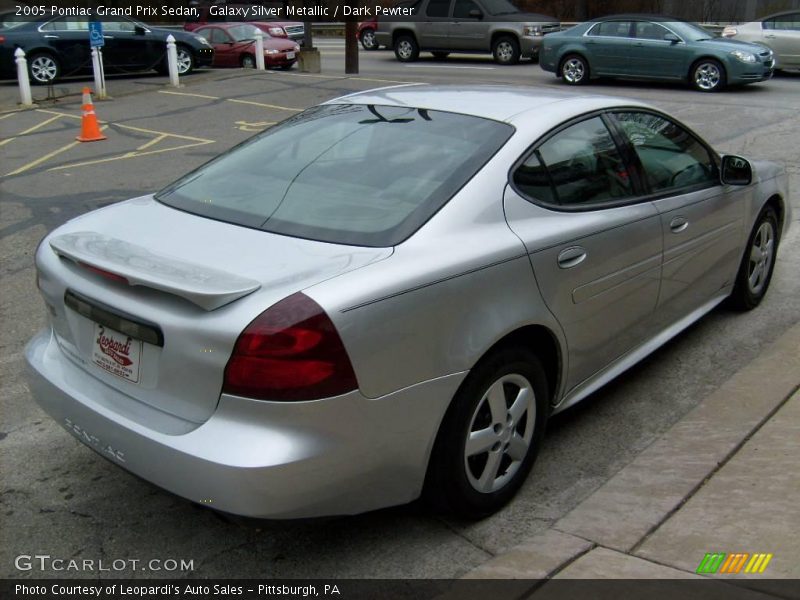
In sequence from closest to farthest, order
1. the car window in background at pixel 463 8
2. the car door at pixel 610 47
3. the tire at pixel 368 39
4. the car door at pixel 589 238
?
the car door at pixel 589 238 → the car door at pixel 610 47 → the car window in background at pixel 463 8 → the tire at pixel 368 39

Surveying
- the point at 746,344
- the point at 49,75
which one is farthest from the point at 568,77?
the point at 746,344

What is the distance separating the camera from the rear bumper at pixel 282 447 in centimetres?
270

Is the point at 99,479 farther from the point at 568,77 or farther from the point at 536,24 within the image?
the point at 536,24

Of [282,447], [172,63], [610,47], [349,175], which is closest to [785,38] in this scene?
[610,47]

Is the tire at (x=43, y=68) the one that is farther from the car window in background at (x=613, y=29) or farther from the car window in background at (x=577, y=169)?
the car window in background at (x=577, y=169)

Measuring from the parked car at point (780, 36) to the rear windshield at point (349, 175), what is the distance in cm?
1774

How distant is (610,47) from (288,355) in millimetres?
17098

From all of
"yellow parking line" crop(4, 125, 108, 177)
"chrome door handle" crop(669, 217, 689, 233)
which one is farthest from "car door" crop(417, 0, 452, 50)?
"chrome door handle" crop(669, 217, 689, 233)

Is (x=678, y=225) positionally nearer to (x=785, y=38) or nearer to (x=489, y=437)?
(x=489, y=437)

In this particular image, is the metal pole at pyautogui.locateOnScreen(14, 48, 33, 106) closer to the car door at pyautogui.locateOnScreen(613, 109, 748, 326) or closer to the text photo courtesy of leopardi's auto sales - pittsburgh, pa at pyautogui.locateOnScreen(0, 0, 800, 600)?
the text photo courtesy of leopardi's auto sales - pittsburgh, pa at pyautogui.locateOnScreen(0, 0, 800, 600)

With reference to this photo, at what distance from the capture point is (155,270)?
9.55 feet

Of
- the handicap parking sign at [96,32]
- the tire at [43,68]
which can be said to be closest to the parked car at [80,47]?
the tire at [43,68]

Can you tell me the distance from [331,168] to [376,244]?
717 millimetres

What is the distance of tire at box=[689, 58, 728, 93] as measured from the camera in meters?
16.8
